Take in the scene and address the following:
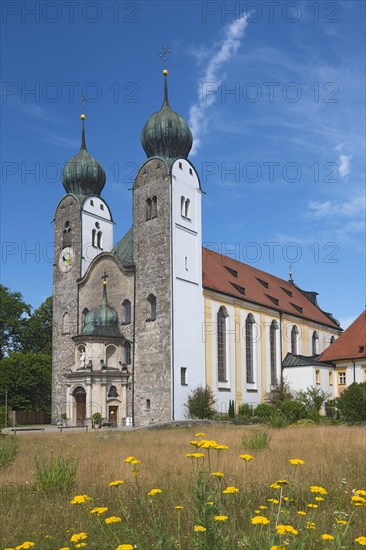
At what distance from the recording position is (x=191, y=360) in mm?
39062

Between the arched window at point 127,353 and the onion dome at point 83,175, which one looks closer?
the arched window at point 127,353

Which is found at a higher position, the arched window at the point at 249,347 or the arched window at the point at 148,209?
the arched window at the point at 148,209

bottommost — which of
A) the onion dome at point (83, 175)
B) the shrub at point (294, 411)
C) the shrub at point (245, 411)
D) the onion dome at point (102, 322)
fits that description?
the shrub at point (245, 411)

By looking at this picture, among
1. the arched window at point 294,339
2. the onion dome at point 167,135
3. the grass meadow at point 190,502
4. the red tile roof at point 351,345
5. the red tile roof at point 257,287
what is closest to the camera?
the grass meadow at point 190,502

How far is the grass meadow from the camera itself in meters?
5.27

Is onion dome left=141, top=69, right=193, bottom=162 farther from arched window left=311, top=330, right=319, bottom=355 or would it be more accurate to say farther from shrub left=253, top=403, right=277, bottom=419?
→ arched window left=311, top=330, right=319, bottom=355

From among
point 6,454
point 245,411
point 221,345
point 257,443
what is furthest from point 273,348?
point 6,454

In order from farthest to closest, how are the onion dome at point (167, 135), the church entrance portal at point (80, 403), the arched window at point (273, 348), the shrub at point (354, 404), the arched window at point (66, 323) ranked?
the arched window at point (273, 348) → the arched window at point (66, 323) → the onion dome at point (167, 135) → the church entrance portal at point (80, 403) → the shrub at point (354, 404)

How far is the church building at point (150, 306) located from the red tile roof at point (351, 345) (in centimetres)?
499

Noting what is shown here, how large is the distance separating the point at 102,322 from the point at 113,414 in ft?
19.4

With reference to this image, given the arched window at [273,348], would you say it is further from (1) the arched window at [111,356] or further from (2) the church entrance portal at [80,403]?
(2) the church entrance portal at [80,403]

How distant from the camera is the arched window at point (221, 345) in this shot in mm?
42781

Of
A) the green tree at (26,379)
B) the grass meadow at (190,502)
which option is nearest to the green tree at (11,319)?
the green tree at (26,379)

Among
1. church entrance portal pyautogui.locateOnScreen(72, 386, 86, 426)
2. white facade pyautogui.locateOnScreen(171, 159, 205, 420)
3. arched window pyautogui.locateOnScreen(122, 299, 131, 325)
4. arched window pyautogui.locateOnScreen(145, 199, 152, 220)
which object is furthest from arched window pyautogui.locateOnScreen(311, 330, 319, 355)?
church entrance portal pyautogui.locateOnScreen(72, 386, 86, 426)
